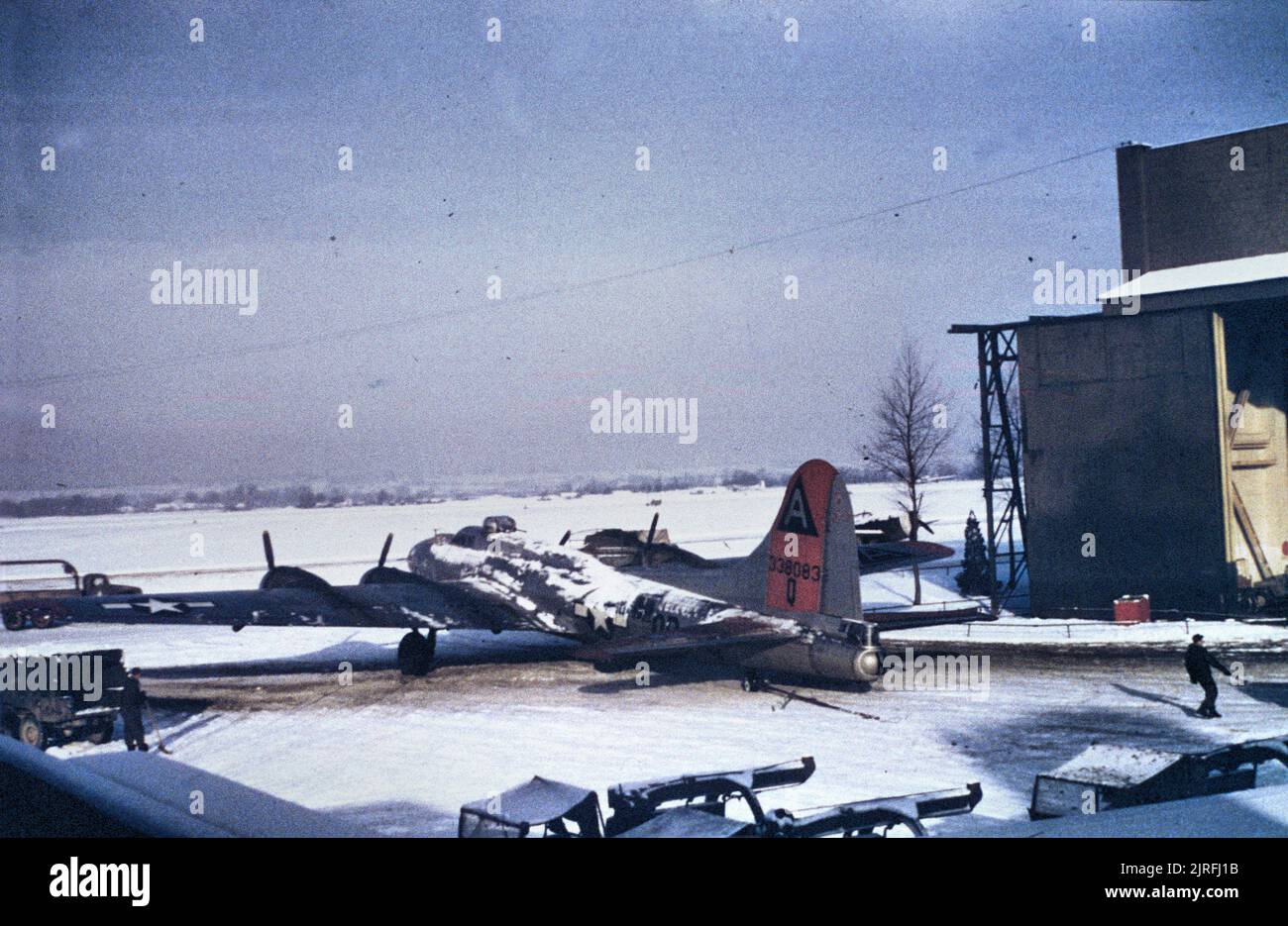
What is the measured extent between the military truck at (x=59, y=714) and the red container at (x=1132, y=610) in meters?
18.6

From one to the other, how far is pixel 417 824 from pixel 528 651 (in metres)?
9.12

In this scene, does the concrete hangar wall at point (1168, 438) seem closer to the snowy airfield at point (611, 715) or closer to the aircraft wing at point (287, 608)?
the snowy airfield at point (611, 715)

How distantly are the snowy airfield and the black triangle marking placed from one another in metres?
2.52

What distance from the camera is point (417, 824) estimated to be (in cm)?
1010

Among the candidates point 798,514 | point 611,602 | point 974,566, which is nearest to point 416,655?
point 611,602

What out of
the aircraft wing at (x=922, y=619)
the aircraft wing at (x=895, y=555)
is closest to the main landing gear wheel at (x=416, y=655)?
the aircraft wing at (x=922, y=619)

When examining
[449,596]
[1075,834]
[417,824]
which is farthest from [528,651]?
[1075,834]

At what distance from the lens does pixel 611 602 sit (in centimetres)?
1697

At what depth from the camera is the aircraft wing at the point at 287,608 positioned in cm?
1521

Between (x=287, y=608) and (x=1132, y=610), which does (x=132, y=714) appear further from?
(x=1132, y=610)
